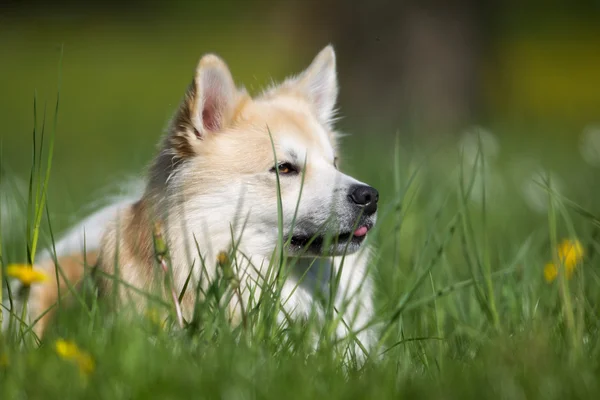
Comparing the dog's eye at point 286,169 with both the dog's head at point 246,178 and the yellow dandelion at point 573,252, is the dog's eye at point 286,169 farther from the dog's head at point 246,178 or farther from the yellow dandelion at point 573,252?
the yellow dandelion at point 573,252

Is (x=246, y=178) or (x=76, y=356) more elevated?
(x=246, y=178)

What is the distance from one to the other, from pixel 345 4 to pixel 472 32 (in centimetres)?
140

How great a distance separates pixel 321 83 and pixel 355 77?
5193 mm

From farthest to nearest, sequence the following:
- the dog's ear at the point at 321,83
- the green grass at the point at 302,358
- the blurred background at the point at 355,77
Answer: the blurred background at the point at 355,77 → the dog's ear at the point at 321,83 → the green grass at the point at 302,358

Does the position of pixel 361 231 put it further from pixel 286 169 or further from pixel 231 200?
pixel 231 200

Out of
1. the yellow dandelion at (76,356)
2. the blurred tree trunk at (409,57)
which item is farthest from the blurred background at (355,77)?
the yellow dandelion at (76,356)

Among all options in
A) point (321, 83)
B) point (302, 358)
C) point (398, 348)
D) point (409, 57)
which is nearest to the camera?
point (302, 358)

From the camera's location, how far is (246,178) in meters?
2.85

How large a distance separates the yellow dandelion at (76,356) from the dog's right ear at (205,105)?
1093 mm

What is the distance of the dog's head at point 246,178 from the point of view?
2.81 meters

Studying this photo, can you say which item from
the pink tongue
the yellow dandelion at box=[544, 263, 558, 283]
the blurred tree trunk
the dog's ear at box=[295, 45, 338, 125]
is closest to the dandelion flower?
the yellow dandelion at box=[544, 263, 558, 283]

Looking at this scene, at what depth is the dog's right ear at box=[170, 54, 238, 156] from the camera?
2754 mm

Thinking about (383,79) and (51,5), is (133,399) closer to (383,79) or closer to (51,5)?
(383,79)

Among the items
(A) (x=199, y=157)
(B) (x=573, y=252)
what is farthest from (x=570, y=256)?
(A) (x=199, y=157)
